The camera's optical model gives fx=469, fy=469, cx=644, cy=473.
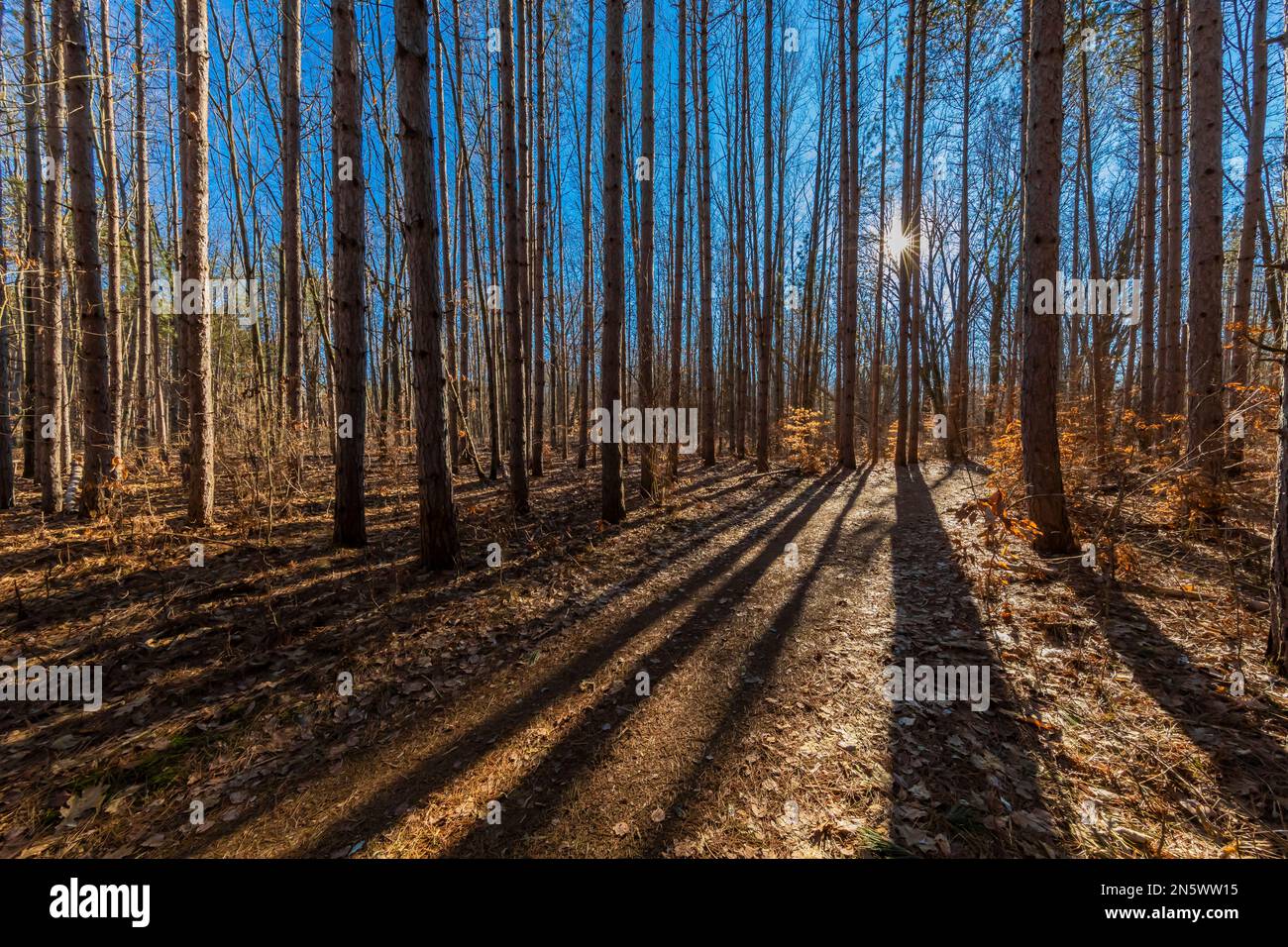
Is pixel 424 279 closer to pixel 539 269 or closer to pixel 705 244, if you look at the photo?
pixel 539 269

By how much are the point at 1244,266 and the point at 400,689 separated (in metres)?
12.0

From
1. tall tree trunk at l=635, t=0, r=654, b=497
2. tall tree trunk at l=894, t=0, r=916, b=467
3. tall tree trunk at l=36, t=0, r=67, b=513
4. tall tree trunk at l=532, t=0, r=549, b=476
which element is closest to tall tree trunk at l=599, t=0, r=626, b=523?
tall tree trunk at l=635, t=0, r=654, b=497

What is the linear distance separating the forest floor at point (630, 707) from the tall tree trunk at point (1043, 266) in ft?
2.03

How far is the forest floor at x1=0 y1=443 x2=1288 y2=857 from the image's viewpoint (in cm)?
200

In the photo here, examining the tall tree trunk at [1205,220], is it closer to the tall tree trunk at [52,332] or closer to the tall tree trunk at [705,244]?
the tall tree trunk at [705,244]

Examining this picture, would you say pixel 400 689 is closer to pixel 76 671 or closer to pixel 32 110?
pixel 76 671

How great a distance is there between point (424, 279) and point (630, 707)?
167 inches

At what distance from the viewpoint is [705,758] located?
2406 millimetres

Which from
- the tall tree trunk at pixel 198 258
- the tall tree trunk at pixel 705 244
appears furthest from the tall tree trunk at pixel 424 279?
the tall tree trunk at pixel 705 244

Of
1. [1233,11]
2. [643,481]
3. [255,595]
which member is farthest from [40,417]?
[1233,11]

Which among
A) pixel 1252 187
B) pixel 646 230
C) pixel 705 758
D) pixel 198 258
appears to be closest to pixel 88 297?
pixel 198 258

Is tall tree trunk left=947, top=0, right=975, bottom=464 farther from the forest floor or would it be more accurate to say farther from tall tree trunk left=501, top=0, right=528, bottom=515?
tall tree trunk left=501, top=0, right=528, bottom=515

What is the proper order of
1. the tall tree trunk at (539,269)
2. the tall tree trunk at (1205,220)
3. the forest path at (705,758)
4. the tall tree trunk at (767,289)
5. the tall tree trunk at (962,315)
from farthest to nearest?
the tall tree trunk at (962,315)
the tall tree trunk at (767,289)
the tall tree trunk at (539,269)
the tall tree trunk at (1205,220)
the forest path at (705,758)

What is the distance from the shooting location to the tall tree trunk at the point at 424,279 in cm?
432
